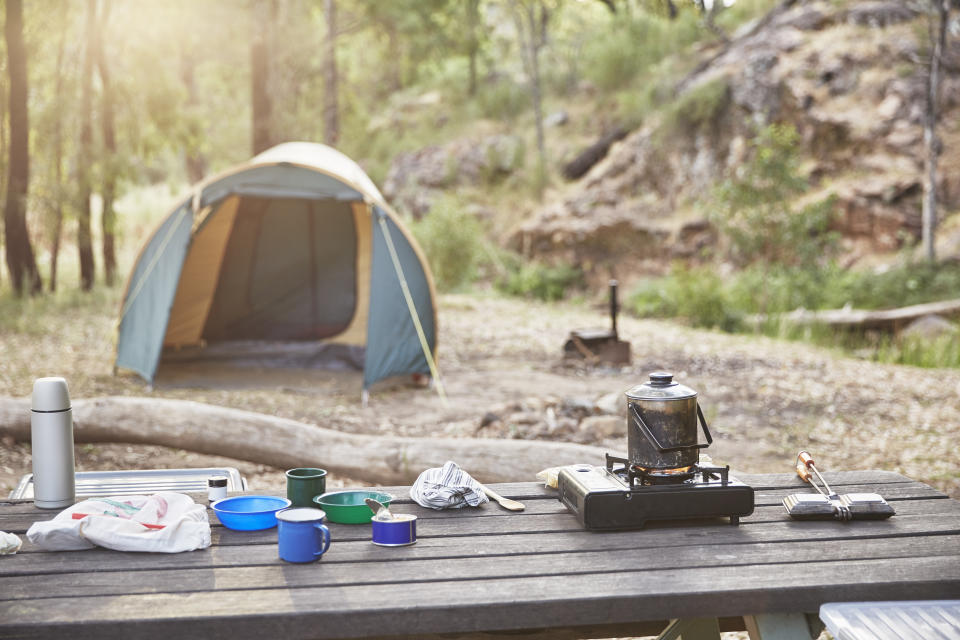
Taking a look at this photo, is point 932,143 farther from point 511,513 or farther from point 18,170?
point 18,170

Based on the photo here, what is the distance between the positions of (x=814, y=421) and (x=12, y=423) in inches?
183

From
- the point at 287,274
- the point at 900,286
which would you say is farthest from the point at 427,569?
the point at 900,286

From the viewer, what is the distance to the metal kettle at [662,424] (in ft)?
5.88

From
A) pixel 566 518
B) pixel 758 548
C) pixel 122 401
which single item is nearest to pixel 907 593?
pixel 758 548

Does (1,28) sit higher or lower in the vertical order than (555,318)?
higher

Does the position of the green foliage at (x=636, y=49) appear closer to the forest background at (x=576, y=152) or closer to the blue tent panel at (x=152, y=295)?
the forest background at (x=576, y=152)

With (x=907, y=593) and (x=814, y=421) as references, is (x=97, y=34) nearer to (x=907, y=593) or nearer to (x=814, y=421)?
(x=814, y=421)

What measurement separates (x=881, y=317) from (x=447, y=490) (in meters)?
8.70

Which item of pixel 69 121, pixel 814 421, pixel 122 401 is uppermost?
pixel 69 121

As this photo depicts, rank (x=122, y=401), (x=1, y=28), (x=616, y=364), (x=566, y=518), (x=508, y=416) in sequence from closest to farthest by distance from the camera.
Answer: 1. (x=566, y=518)
2. (x=122, y=401)
3. (x=508, y=416)
4. (x=616, y=364)
5. (x=1, y=28)

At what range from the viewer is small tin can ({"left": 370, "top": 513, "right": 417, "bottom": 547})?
5.60 feet

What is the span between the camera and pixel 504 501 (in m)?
2.01

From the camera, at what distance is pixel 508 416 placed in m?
5.59

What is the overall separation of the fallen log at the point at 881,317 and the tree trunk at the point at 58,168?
29.9 feet
